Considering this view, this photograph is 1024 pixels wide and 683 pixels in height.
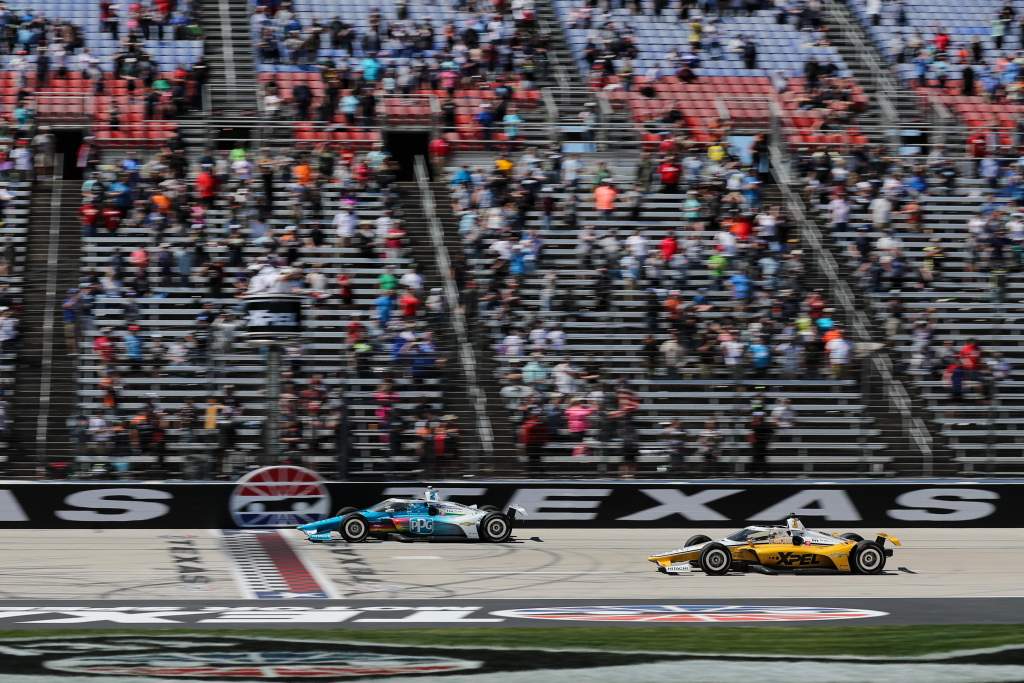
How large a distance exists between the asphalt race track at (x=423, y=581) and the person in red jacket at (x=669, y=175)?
9279 millimetres

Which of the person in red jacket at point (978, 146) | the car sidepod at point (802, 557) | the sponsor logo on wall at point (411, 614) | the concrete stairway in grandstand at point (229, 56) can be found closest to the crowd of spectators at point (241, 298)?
the concrete stairway in grandstand at point (229, 56)

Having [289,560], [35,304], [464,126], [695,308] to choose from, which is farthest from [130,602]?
[464,126]

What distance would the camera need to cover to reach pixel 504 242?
87.2 feet

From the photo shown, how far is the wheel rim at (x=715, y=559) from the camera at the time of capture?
17.4m

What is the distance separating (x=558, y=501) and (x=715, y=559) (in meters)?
4.96

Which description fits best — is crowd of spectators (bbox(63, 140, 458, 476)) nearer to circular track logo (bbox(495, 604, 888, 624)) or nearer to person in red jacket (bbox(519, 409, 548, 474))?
person in red jacket (bbox(519, 409, 548, 474))

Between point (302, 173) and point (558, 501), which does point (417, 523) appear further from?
point (302, 173)

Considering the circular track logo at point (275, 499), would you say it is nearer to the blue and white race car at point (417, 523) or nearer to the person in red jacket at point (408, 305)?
the blue and white race car at point (417, 523)

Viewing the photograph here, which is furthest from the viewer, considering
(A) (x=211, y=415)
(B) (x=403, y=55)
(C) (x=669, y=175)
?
(B) (x=403, y=55)

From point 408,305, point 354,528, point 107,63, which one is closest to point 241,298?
point 408,305

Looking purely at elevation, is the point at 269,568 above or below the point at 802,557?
below

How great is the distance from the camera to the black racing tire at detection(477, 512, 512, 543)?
66.5 feet

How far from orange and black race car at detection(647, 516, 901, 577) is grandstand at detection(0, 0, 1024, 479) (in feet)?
15.9

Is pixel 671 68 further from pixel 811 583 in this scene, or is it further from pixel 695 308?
pixel 811 583
